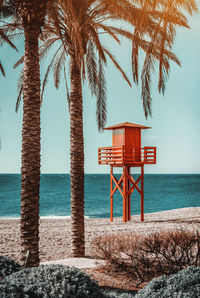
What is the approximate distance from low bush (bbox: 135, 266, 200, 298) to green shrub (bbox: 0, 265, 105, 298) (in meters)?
0.67

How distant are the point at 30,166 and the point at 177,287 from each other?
4.58 meters

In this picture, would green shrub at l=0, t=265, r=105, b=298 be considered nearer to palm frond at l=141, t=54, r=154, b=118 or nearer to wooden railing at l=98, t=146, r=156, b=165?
palm frond at l=141, t=54, r=154, b=118

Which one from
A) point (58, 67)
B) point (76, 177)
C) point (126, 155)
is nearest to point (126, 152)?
point (126, 155)

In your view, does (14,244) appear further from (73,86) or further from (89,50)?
(89,50)

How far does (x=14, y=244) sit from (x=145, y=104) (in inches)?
313

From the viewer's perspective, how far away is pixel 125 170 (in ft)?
66.3

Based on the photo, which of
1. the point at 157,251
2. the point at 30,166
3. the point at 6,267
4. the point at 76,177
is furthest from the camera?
the point at 76,177

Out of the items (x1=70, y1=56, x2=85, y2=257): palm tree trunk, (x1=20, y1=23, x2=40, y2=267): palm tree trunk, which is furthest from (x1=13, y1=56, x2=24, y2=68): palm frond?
(x1=20, y1=23, x2=40, y2=267): palm tree trunk

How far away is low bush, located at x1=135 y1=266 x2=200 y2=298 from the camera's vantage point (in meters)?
3.78

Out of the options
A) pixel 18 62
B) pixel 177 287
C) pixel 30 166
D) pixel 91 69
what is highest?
pixel 18 62

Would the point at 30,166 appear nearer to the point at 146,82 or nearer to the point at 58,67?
the point at 146,82

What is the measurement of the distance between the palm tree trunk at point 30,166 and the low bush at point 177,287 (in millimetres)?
4029

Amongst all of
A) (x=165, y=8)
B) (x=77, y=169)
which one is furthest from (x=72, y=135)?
(x=165, y=8)

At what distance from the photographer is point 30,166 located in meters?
7.55
